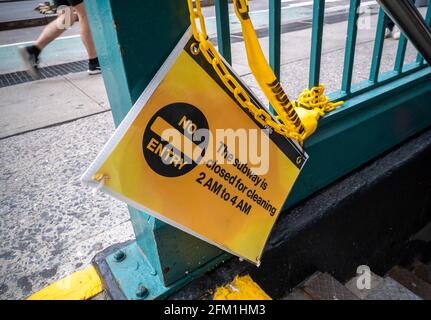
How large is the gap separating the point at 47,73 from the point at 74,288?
12.0 feet

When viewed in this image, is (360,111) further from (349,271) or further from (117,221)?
(117,221)

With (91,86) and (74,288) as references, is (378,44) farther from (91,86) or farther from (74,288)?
(91,86)

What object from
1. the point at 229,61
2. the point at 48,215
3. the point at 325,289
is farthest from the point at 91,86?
the point at 325,289

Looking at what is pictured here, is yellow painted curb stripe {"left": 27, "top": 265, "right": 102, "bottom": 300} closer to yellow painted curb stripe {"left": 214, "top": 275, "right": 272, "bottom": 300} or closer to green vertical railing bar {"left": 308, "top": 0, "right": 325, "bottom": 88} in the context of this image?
yellow painted curb stripe {"left": 214, "top": 275, "right": 272, "bottom": 300}

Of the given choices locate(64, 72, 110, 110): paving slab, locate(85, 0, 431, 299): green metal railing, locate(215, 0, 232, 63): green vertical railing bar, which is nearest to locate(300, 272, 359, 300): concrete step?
locate(85, 0, 431, 299): green metal railing

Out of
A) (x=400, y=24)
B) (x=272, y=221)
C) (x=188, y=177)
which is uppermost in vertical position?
(x=400, y=24)

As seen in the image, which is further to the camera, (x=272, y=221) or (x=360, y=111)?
(x=360, y=111)

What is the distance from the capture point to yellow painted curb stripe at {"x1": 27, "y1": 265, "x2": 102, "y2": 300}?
1.21 m

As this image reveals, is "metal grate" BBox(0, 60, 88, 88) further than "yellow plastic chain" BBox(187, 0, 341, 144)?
Yes

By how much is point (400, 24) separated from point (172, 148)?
87 cm

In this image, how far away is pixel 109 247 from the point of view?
1.37 m

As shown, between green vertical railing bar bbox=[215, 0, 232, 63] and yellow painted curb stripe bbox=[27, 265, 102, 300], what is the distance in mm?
994

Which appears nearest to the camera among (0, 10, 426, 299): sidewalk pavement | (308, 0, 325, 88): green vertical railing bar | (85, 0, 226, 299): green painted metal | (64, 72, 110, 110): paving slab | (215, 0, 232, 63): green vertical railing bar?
(85, 0, 226, 299): green painted metal

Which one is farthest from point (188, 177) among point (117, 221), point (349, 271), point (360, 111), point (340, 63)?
point (340, 63)
